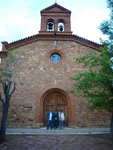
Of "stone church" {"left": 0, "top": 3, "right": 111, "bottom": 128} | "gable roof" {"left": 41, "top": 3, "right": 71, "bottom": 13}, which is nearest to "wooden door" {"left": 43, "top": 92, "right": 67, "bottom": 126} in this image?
"stone church" {"left": 0, "top": 3, "right": 111, "bottom": 128}

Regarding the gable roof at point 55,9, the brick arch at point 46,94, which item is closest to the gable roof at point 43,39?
the gable roof at point 55,9

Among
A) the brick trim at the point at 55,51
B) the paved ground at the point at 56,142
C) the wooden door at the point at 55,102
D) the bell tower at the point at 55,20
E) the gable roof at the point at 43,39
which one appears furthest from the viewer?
the bell tower at the point at 55,20

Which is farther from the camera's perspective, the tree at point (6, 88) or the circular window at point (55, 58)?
the circular window at point (55, 58)

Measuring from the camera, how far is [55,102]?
11.5 metres

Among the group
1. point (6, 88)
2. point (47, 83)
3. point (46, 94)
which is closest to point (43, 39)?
point (47, 83)

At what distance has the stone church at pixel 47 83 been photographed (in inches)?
420

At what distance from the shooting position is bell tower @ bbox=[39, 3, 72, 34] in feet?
45.5

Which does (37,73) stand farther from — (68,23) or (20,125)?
(68,23)

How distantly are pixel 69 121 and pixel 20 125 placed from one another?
3.77m

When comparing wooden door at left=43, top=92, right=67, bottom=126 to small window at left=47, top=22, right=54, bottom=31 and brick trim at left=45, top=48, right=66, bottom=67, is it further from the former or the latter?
small window at left=47, top=22, right=54, bottom=31

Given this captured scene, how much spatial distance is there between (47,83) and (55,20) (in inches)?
273

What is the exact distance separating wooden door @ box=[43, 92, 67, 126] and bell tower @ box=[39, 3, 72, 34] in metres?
6.33

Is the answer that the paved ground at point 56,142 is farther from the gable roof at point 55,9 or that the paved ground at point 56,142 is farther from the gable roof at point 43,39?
the gable roof at point 55,9

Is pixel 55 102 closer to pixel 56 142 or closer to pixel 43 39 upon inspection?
pixel 56 142
